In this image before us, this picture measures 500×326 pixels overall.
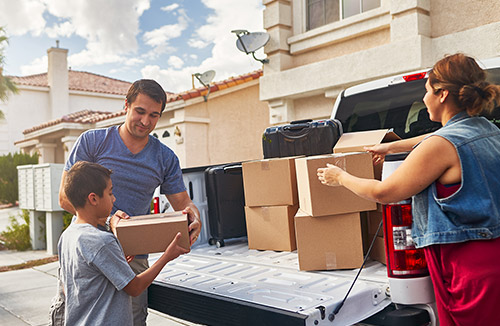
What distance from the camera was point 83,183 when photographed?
2.30 m

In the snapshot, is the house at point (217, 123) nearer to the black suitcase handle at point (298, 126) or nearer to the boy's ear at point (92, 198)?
the black suitcase handle at point (298, 126)

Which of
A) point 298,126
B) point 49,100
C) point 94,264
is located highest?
point 49,100

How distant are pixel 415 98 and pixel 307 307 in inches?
87.6

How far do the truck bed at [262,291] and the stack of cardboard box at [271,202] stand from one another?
10 cm

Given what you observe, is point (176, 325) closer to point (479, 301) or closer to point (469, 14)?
point (479, 301)

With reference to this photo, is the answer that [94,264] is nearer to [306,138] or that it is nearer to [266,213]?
[266,213]

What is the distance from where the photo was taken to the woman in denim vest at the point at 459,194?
1.81 meters

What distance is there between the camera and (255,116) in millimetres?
11570

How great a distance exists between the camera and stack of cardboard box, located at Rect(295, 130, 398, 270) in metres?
2.71

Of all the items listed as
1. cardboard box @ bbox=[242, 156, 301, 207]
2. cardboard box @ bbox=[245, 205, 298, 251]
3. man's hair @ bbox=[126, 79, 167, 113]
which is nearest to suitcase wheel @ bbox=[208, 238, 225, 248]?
cardboard box @ bbox=[245, 205, 298, 251]

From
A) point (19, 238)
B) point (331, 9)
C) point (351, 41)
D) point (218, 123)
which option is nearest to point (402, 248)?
point (351, 41)

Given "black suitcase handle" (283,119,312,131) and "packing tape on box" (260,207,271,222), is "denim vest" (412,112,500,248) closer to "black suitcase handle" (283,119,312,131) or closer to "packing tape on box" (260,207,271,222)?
"packing tape on box" (260,207,271,222)

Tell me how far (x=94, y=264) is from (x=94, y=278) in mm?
85

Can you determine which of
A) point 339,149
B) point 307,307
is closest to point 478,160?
point 307,307
